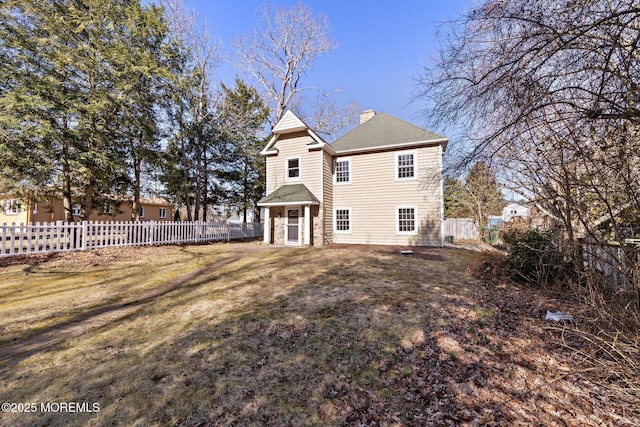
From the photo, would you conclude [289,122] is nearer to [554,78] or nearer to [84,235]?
[84,235]

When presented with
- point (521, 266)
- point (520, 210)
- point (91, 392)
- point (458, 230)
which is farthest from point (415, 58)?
point (520, 210)

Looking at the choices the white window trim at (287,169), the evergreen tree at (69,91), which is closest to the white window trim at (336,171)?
the white window trim at (287,169)

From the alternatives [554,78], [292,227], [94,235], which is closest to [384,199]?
[292,227]

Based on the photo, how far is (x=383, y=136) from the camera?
47.0ft

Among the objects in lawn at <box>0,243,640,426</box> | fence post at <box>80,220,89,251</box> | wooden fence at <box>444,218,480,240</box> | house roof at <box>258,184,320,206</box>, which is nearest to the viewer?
lawn at <box>0,243,640,426</box>

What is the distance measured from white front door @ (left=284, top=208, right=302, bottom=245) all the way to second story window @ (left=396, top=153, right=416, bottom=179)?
5.58 meters

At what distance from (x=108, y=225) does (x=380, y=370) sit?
11546 mm

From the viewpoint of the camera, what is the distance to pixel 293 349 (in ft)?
11.1

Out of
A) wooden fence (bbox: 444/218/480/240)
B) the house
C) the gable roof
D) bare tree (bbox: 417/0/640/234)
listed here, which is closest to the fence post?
the house

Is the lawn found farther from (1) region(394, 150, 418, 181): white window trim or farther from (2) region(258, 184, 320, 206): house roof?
(1) region(394, 150, 418, 181): white window trim

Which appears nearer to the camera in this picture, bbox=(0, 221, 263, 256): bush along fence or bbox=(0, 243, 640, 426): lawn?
bbox=(0, 243, 640, 426): lawn

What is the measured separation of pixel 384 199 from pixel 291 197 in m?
4.79

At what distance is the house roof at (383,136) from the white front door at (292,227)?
163 inches

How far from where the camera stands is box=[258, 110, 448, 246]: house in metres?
13.0
